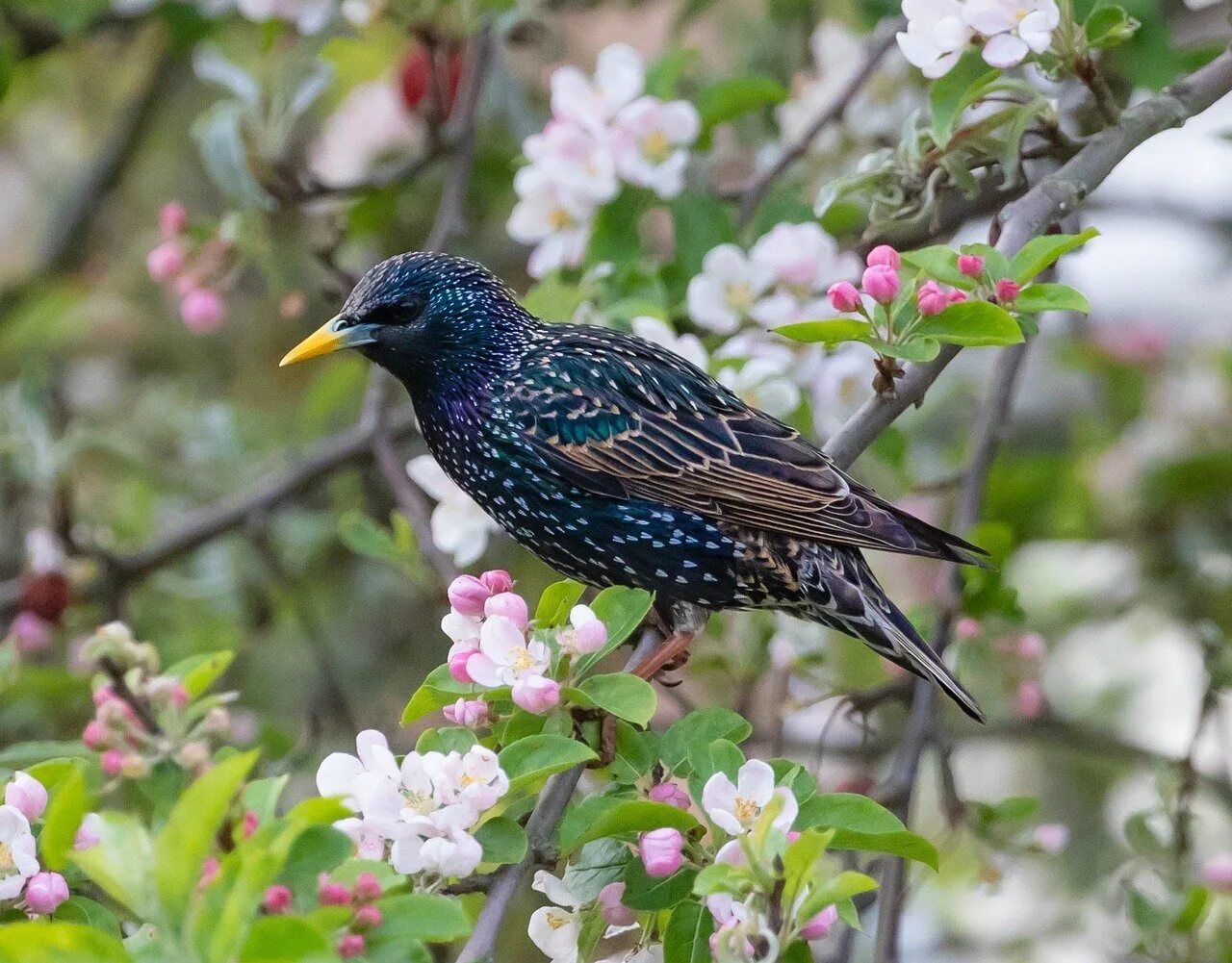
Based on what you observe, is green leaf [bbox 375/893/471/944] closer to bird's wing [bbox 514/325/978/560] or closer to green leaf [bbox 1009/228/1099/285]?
green leaf [bbox 1009/228/1099/285]

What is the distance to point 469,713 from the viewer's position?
2156 millimetres

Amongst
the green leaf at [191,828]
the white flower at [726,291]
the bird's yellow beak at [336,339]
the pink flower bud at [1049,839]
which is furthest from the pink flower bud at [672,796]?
the pink flower bud at [1049,839]

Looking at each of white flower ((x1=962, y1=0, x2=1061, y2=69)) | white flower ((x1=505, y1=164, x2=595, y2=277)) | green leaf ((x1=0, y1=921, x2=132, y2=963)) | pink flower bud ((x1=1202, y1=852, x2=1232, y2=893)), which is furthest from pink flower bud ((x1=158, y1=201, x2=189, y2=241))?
pink flower bud ((x1=1202, y1=852, x2=1232, y2=893))

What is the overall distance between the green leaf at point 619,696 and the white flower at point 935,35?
1162mm

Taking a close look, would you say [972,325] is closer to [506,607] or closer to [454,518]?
[506,607]

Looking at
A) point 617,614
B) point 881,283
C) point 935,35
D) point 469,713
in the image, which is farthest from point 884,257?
point 469,713

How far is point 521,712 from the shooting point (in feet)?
7.23

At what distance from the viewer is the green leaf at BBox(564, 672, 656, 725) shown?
6.77 feet

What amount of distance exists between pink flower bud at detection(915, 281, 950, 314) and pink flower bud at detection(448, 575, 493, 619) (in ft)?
2.43

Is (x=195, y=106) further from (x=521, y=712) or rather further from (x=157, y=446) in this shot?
(x=521, y=712)

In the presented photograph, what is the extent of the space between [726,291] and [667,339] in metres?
0.19

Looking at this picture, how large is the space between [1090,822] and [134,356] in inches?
150

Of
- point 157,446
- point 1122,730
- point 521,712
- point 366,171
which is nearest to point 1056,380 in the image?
point 1122,730

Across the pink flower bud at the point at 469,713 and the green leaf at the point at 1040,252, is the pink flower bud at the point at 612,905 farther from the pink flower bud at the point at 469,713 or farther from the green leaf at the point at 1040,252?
the green leaf at the point at 1040,252
